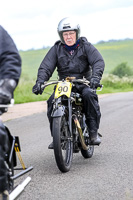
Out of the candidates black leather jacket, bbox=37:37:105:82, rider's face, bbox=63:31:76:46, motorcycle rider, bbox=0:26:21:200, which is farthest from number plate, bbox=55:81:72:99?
motorcycle rider, bbox=0:26:21:200

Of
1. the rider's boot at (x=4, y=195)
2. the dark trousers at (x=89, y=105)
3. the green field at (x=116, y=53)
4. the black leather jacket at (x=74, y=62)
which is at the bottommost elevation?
the green field at (x=116, y=53)

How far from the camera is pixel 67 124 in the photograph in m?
6.14

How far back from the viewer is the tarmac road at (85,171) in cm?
496

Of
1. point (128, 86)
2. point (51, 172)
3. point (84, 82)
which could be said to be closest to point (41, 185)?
point (51, 172)

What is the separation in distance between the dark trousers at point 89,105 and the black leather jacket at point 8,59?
103 inches

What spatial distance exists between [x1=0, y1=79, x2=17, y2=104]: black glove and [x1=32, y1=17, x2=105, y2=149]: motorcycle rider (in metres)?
2.79

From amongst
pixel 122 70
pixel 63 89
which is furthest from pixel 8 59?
pixel 122 70

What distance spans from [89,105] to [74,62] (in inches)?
23.7

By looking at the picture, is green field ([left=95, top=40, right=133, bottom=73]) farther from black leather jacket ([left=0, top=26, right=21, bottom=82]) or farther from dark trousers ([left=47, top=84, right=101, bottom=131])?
black leather jacket ([left=0, top=26, right=21, bottom=82])

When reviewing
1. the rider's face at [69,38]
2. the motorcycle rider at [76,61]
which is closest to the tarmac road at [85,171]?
the motorcycle rider at [76,61]

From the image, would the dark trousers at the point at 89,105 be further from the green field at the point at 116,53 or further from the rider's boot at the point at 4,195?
the green field at the point at 116,53

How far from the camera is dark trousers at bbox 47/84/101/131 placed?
20.8ft

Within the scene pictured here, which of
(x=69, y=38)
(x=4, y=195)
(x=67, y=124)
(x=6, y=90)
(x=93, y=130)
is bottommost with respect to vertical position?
(x=93, y=130)

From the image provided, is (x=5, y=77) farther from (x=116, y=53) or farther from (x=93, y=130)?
(x=116, y=53)
